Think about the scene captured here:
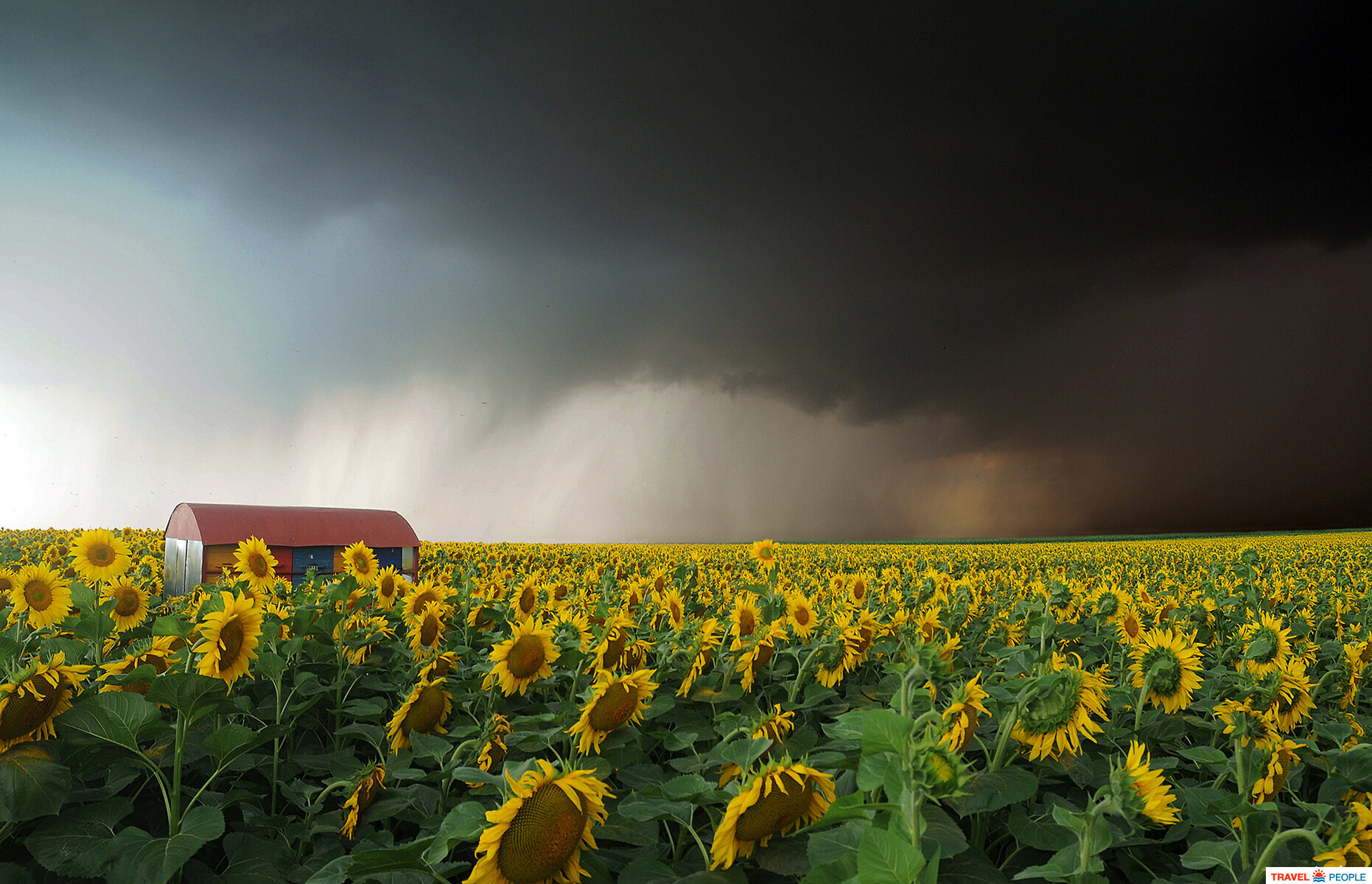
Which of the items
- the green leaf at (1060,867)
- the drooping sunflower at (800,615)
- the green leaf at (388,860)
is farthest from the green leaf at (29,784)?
the drooping sunflower at (800,615)

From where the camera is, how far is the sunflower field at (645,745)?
1.80 metres

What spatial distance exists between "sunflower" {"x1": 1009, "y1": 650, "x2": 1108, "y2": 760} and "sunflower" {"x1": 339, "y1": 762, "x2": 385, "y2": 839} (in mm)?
2192

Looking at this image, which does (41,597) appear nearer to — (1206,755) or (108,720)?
(108,720)

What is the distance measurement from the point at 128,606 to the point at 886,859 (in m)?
5.31

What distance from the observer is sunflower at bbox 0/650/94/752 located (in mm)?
2113

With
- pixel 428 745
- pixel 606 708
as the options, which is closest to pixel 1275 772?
pixel 606 708

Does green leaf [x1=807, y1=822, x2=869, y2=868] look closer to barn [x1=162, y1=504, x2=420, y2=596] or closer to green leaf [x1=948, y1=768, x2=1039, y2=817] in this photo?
green leaf [x1=948, y1=768, x2=1039, y2=817]

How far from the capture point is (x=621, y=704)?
2.69m

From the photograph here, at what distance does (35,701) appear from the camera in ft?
7.09

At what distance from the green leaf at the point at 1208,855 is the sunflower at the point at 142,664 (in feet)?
11.2

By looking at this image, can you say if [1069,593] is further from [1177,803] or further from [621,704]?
[621,704]

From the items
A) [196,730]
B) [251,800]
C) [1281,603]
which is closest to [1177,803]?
[251,800]

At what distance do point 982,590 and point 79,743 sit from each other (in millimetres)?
7143

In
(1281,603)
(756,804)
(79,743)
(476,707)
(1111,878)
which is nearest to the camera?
(756,804)
